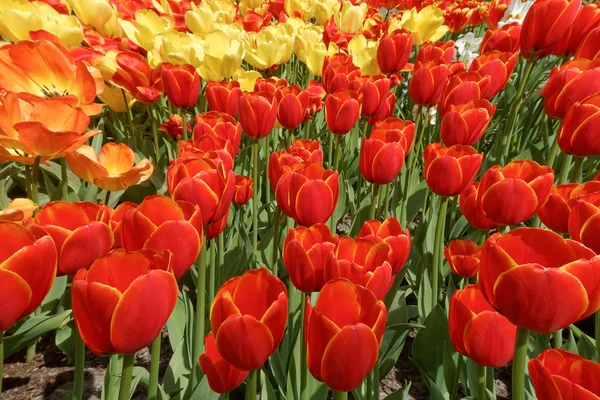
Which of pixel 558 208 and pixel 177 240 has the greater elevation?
pixel 177 240

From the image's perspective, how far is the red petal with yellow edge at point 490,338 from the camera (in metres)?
0.72

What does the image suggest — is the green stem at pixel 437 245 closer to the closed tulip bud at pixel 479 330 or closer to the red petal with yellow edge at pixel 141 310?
the closed tulip bud at pixel 479 330

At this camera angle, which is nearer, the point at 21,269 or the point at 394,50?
the point at 21,269

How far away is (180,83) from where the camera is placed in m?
1.60

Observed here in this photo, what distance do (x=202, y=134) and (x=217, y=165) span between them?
0.40 metres

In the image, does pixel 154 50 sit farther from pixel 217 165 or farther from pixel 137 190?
pixel 217 165

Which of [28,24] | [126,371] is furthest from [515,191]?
[28,24]

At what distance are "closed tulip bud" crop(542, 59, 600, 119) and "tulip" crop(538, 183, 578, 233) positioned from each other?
309 millimetres

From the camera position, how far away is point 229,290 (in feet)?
A: 2.15

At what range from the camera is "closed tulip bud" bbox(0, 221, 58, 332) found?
55 centimetres

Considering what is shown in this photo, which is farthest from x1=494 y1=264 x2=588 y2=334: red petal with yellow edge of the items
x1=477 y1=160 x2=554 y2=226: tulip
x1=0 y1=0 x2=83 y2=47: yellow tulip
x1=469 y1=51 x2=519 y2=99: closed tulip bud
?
x1=0 y1=0 x2=83 y2=47: yellow tulip

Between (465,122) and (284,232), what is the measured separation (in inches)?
24.8

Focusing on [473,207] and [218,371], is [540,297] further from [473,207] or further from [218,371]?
[473,207]

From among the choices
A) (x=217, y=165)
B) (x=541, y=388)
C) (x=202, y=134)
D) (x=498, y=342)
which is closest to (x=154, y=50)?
(x=202, y=134)
